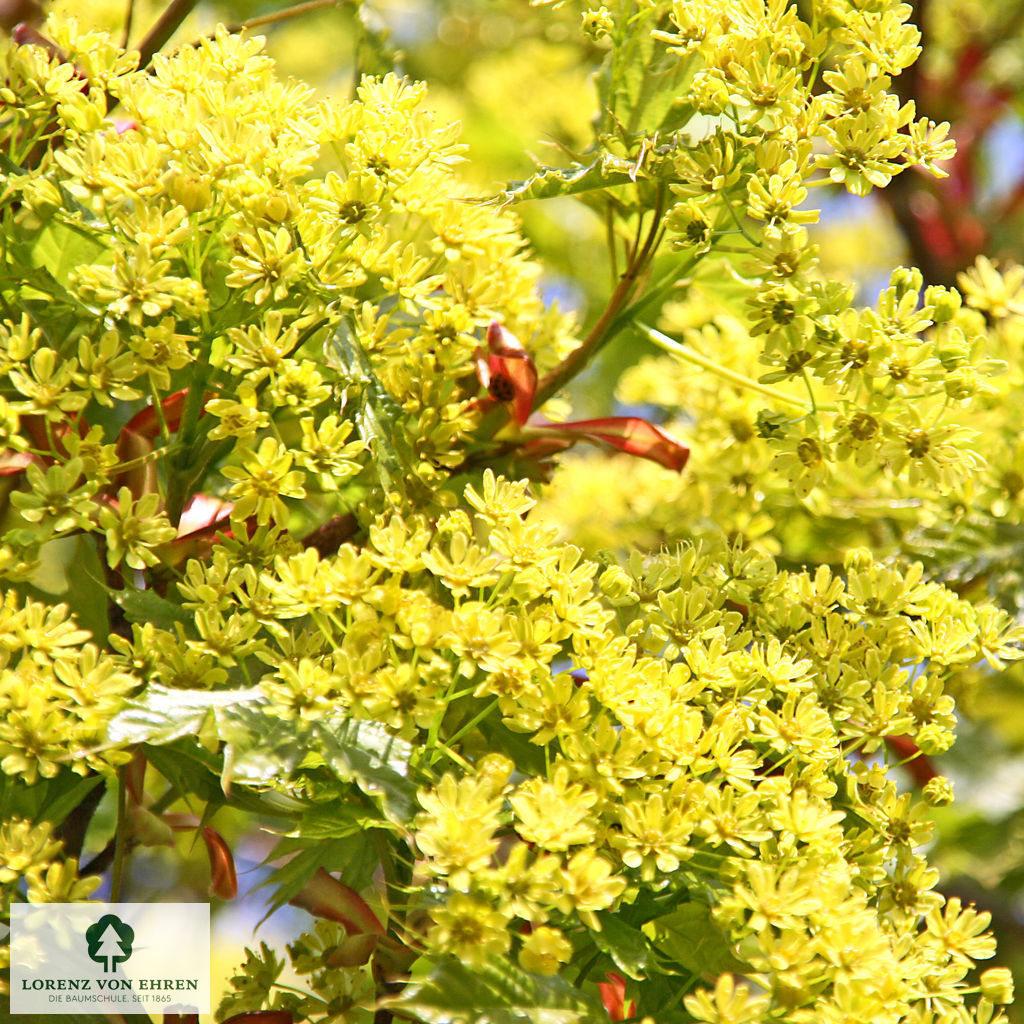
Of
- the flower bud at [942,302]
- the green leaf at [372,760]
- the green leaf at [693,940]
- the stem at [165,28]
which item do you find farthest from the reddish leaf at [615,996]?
the stem at [165,28]

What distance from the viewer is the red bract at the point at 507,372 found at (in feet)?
2.10

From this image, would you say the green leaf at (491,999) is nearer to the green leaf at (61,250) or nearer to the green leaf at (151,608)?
the green leaf at (151,608)

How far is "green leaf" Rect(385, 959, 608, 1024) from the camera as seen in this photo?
17.4 inches

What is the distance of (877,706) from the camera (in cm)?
56

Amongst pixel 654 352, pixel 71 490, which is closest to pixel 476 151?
pixel 654 352

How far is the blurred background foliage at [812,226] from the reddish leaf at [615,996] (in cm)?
Answer: 28

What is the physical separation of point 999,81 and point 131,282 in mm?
1515

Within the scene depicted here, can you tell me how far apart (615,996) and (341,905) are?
14 cm

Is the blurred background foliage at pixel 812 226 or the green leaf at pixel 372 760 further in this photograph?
the blurred background foliage at pixel 812 226

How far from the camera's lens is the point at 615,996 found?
22.7 inches

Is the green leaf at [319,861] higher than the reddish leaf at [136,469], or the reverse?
the reddish leaf at [136,469]

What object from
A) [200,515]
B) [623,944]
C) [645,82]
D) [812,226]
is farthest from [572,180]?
[812,226]

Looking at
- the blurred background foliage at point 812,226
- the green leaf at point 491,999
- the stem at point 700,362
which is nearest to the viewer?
the green leaf at point 491,999

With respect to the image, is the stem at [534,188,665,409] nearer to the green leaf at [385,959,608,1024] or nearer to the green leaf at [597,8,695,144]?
the green leaf at [597,8,695,144]
